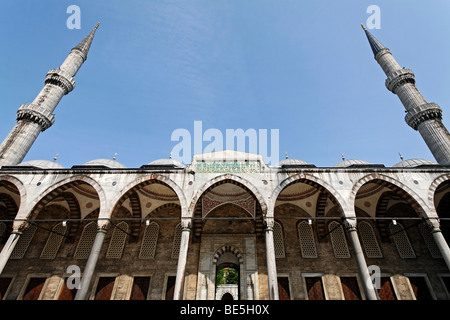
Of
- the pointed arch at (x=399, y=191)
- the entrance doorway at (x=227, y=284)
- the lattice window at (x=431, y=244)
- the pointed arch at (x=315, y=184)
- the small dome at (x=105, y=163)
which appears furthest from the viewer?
the small dome at (x=105, y=163)

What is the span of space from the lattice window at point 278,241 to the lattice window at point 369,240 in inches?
160

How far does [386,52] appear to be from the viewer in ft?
60.5

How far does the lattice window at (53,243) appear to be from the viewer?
12.0 metres

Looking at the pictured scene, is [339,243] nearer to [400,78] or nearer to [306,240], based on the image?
[306,240]

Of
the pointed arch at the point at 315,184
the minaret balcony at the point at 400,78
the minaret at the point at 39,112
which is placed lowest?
the pointed arch at the point at 315,184

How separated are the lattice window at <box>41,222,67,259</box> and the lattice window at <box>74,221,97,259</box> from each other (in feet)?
3.23

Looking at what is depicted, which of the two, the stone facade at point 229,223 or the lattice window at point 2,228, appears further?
the lattice window at point 2,228

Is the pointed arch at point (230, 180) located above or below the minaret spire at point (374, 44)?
below

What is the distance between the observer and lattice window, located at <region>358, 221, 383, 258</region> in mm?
11809

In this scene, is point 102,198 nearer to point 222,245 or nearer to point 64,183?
point 64,183

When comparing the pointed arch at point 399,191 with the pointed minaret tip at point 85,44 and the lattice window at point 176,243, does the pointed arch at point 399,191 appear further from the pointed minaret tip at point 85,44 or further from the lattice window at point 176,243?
the pointed minaret tip at point 85,44

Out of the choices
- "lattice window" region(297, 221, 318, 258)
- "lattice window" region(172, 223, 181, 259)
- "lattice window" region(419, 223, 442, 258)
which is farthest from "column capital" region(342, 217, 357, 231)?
"lattice window" region(172, 223, 181, 259)

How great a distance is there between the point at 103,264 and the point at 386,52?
23601 millimetres

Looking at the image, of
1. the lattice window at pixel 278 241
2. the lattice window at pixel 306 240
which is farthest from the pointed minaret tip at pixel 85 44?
the lattice window at pixel 306 240
